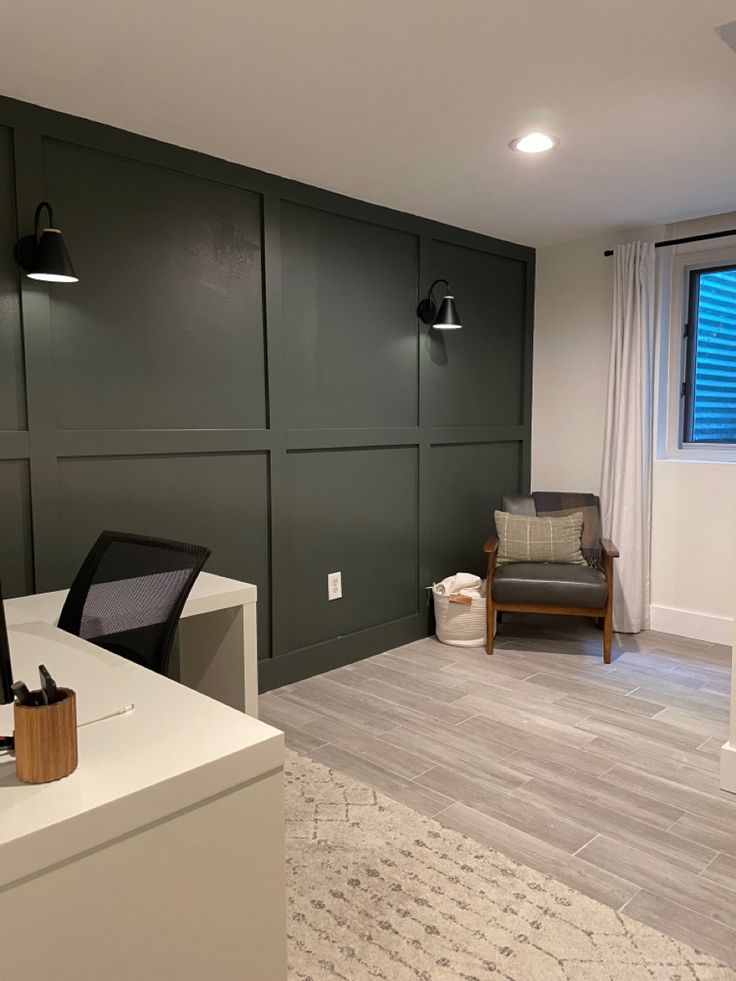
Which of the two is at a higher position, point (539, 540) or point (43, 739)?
point (43, 739)

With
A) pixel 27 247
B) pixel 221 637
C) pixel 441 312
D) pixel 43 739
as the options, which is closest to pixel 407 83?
pixel 27 247

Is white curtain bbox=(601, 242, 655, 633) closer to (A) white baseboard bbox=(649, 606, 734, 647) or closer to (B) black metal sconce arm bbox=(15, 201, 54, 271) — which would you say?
(A) white baseboard bbox=(649, 606, 734, 647)

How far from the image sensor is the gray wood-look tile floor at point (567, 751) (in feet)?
6.91

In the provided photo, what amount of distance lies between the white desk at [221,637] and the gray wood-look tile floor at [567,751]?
18.9 inches

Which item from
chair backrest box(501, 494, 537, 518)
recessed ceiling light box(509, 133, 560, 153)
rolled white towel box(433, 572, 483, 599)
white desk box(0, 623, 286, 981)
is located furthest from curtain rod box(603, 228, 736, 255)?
Result: white desk box(0, 623, 286, 981)

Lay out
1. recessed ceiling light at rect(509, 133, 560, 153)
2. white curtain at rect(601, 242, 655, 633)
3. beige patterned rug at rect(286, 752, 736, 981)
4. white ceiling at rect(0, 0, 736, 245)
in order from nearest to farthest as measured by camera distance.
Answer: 1. beige patterned rug at rect(286, 752, 736, 981)
2. white ceiling at rect(0, 0, 736, 245)
3. recessed ceiling light at rect(509, 133, 560, 153)
4. white curtain at rect(601, 242, 655, 633)

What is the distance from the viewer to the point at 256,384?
336 centimetres

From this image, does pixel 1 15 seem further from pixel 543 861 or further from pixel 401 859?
pixel 543 861

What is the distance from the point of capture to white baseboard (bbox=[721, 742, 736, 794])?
8.29 ft

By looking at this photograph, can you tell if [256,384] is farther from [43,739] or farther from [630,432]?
[43,739]

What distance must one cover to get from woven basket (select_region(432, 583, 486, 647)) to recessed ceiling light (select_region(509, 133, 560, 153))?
2.21 m

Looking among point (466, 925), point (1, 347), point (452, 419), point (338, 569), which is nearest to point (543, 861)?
point (466, 925)

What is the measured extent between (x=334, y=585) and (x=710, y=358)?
8.02ft

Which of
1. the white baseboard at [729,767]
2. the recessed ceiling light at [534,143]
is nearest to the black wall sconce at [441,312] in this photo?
the recessed ceiling light at [534,143]
